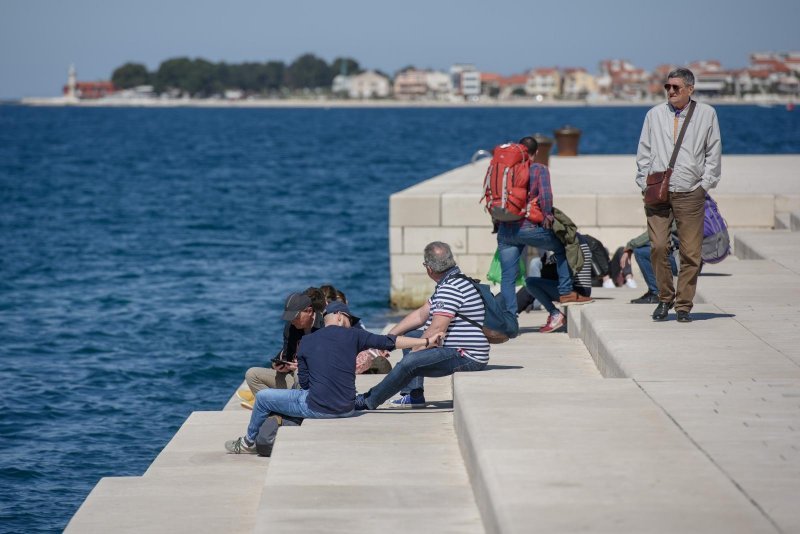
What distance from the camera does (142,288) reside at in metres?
24.2

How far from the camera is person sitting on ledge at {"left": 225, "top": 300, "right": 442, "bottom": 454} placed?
8.34m

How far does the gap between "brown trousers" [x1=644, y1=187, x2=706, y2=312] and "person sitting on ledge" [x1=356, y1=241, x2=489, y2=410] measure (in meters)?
1.78

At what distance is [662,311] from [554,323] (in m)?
1.69

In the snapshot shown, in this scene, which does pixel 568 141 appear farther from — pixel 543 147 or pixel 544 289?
pixel 544 289

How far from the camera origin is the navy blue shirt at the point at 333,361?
27.3ft

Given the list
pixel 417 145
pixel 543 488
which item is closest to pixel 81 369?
pixel 543 488

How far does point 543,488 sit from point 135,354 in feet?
38.9

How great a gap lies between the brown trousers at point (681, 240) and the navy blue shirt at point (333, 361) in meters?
2.61

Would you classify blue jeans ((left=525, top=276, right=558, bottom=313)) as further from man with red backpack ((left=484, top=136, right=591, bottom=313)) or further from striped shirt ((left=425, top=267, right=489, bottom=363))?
striped shirt ((left=425, top=267, right=489, bottom=363))

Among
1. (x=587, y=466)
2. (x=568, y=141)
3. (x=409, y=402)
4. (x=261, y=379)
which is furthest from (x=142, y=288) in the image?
(x=587, y=466)

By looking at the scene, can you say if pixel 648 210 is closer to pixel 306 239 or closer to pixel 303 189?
pixel 306 239

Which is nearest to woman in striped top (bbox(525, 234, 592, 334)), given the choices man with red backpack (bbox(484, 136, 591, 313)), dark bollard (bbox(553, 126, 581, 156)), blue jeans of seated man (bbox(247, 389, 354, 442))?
man with red backpack (bbox(484, 136, 591, 313))

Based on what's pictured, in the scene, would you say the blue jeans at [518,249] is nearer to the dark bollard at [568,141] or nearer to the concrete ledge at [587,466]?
the concrete ledge at [587,466]

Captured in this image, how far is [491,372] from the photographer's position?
9039 millimetres
